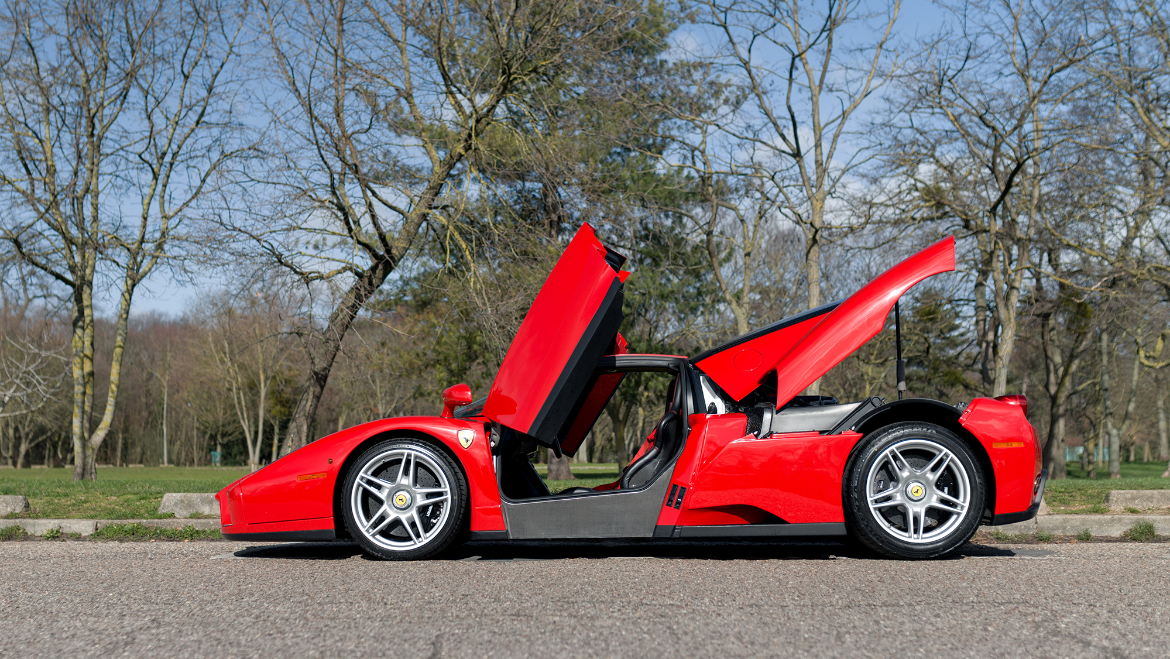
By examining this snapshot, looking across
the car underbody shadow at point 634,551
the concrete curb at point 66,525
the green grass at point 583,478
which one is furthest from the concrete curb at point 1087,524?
the concrete curb at point 66,525

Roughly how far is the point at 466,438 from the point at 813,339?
208 cm

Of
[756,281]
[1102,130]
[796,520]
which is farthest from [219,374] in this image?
[796,520]

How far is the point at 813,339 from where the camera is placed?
15.4 feet

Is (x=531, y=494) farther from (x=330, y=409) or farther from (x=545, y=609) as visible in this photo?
(x=330, y=409)

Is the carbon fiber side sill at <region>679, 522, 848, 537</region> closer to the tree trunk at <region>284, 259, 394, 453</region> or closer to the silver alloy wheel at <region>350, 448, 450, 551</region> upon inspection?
the silver alloy wheel at <region>350, 448, 450, 551</region>

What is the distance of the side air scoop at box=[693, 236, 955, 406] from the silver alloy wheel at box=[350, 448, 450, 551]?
1.73 meters

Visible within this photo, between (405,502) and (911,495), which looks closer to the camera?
(911,495)

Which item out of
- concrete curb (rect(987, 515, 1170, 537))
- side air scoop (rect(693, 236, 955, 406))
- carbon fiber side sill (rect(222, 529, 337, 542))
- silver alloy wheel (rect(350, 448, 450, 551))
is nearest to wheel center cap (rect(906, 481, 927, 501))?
Result: side air scoop (rect(693, 236, 955, 406))

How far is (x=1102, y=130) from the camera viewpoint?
13578 mm

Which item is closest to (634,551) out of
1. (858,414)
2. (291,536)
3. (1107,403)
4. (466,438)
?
(466,438)

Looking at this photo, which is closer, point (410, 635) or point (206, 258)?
point (410, 635)

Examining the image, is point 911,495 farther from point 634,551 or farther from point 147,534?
point 147,534

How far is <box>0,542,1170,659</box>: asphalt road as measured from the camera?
288 centimetres

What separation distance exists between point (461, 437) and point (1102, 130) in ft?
43.5
